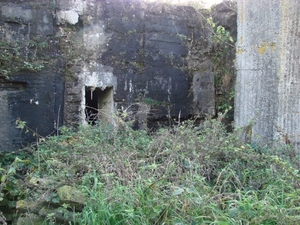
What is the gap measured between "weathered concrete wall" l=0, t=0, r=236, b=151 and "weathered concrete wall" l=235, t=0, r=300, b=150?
64.3 inches

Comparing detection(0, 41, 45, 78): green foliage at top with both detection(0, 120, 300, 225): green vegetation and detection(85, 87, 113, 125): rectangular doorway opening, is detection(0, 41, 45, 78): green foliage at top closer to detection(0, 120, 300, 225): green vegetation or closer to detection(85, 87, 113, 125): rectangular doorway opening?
detection(85, 87, 113, 125): rectangular doorway opening

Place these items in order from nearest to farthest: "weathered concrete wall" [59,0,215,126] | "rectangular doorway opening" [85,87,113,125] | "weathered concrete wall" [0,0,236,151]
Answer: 1. "weathered concrete wall" [0,0,236,151]
2. "weathered concrete wall" [59,0,215,126]
3. "rectangular doorway opening" [85,87,113,125]

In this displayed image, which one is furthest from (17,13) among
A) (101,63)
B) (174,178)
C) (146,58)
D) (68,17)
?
(174,178)

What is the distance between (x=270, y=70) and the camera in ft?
13.8

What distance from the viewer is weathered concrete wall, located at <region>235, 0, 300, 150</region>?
410 cm

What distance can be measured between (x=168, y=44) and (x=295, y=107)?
110 inches

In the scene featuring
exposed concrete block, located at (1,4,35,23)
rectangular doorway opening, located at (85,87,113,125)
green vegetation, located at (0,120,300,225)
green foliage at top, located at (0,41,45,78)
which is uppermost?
exposed concrete block, located at (1,4,35,23)

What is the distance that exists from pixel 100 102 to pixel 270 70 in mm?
2973

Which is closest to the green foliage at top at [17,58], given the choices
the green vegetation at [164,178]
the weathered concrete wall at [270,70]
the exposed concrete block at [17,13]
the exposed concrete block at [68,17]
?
the exposed concrete block at [17,13]

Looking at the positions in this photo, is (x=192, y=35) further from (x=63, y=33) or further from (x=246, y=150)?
(x=246, y=150)

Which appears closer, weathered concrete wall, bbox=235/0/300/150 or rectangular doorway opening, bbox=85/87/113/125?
weathered concrete wall, bbox=235/0/300/150

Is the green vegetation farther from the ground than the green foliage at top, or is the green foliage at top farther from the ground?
the green foliage at top

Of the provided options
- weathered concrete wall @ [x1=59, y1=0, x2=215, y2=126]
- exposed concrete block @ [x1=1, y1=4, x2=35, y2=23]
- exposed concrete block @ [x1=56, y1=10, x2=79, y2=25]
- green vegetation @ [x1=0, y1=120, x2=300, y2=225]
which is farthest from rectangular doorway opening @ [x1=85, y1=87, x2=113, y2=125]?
exposed concrete block @ [x1=1, y1=4, x2=35, y2=23]

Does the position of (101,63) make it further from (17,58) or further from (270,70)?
(270,70)
